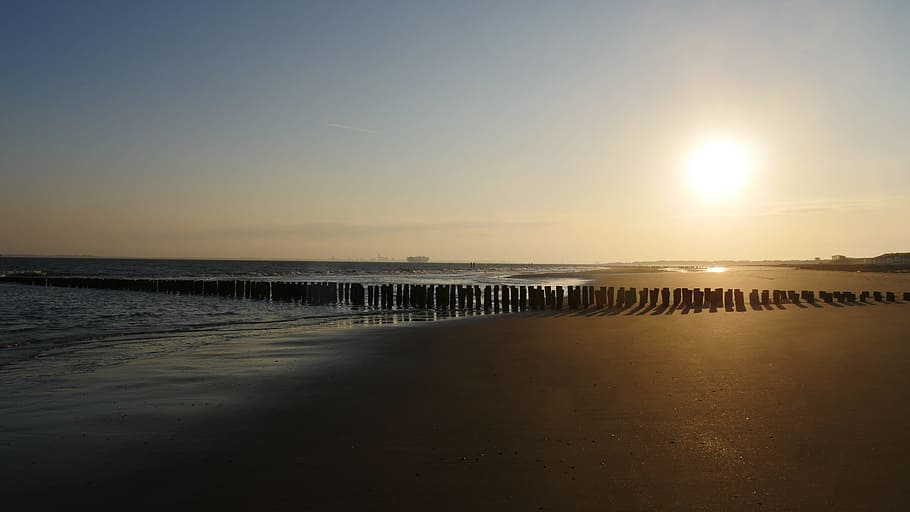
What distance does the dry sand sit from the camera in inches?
188

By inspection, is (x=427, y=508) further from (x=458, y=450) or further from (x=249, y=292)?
(x=249, y=292)

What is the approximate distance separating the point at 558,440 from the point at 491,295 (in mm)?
29407

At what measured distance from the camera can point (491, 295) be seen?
35469mm

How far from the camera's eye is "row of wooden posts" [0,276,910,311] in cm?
2362

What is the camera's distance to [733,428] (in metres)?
6.26

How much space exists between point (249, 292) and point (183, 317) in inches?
623

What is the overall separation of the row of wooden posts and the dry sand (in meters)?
13.0

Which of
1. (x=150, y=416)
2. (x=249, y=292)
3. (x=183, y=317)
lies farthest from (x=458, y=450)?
(x=249, y=292)

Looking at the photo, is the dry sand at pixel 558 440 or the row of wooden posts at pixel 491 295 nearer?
the dry sand at pixel 558 440

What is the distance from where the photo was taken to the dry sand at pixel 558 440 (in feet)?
15.6

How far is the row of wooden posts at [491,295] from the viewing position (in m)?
23.6

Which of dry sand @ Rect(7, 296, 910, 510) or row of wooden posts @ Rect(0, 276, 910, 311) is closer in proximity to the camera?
dry sand @ Rect(7, 296, 910, 510)

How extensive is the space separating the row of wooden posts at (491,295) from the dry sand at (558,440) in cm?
1305

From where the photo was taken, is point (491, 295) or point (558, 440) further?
point (491, 295)
